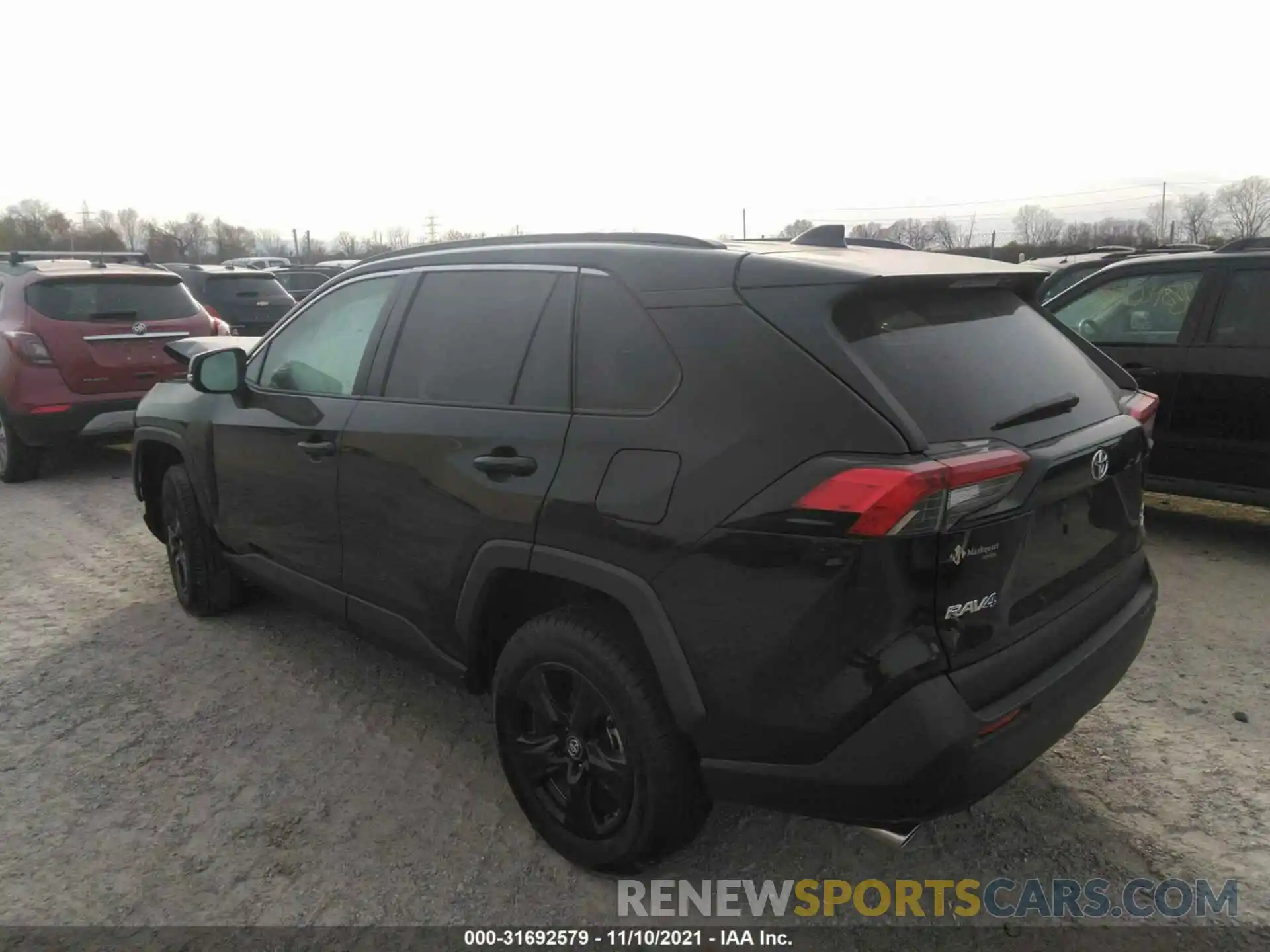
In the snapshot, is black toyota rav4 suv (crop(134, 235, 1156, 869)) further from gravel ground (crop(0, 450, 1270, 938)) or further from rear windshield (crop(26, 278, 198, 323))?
rear windshield (crop(26, 278, 198, 323))

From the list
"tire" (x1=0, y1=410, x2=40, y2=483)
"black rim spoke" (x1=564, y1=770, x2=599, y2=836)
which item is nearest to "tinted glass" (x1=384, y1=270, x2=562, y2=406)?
"black rim spoke" (x1=564, y1=770, x2=599, y2=836)

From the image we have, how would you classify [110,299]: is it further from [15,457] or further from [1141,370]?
[1141,370]

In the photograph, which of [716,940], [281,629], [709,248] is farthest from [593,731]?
[281,629]

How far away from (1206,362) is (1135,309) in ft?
2.27

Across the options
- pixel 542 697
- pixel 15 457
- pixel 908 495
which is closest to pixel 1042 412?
pixel 908 495

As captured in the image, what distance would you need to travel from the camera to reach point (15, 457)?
7.38 metres

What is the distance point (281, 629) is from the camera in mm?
4430

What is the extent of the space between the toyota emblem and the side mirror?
10.7 feet

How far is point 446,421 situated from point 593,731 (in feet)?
3.52

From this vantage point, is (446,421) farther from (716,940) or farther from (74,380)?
(74,380)

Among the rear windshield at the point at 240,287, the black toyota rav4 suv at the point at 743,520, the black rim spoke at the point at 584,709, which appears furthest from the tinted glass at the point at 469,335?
the rear windshield at the point at 240,287

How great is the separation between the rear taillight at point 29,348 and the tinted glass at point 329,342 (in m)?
4.35

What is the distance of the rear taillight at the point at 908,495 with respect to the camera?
6.28 feet

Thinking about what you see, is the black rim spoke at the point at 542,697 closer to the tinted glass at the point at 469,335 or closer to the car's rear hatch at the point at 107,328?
the tinted glass at the point at 469,335
